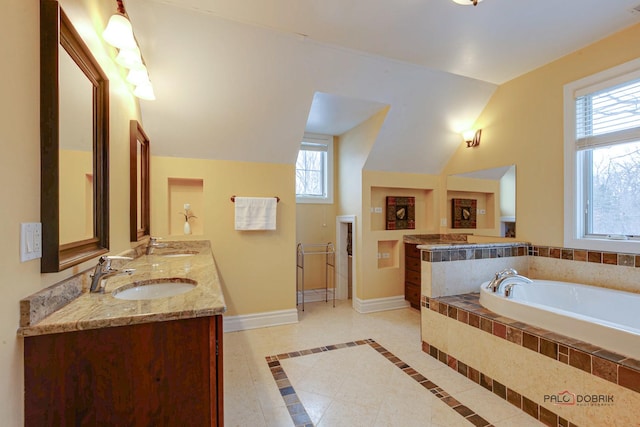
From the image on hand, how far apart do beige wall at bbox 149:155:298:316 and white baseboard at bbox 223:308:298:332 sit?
2.1 inches

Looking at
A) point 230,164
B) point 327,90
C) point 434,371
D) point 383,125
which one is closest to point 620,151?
point 383,125

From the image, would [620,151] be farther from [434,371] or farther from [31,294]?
[31,294]

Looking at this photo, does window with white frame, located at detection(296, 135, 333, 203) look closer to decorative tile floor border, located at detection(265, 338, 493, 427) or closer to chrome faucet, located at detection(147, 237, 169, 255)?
chrome faucet, located at detection(147, 237, 169, 255)

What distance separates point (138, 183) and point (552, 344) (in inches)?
119

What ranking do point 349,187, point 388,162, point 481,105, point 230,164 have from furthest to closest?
point 349,187 → point 388,162 → point 481,105 → point 230,164

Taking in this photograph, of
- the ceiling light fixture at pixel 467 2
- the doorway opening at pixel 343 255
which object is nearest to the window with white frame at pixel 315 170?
the doorway opening at pixel 343 255

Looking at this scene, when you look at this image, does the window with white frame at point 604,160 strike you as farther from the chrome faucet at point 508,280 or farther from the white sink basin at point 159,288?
the white sink basin at point 159,288

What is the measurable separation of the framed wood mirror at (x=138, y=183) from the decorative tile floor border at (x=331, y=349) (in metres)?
1.45

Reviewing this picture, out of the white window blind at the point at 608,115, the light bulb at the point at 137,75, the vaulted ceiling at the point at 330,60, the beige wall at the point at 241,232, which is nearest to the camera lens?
the light bulb at the point at 137,75

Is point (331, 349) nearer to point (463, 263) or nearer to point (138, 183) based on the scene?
point (463, 263)

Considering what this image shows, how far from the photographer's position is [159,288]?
1.54 m

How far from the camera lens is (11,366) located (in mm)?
819

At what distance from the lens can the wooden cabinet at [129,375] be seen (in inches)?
34.9

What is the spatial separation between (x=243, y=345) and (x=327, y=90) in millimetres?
2497
